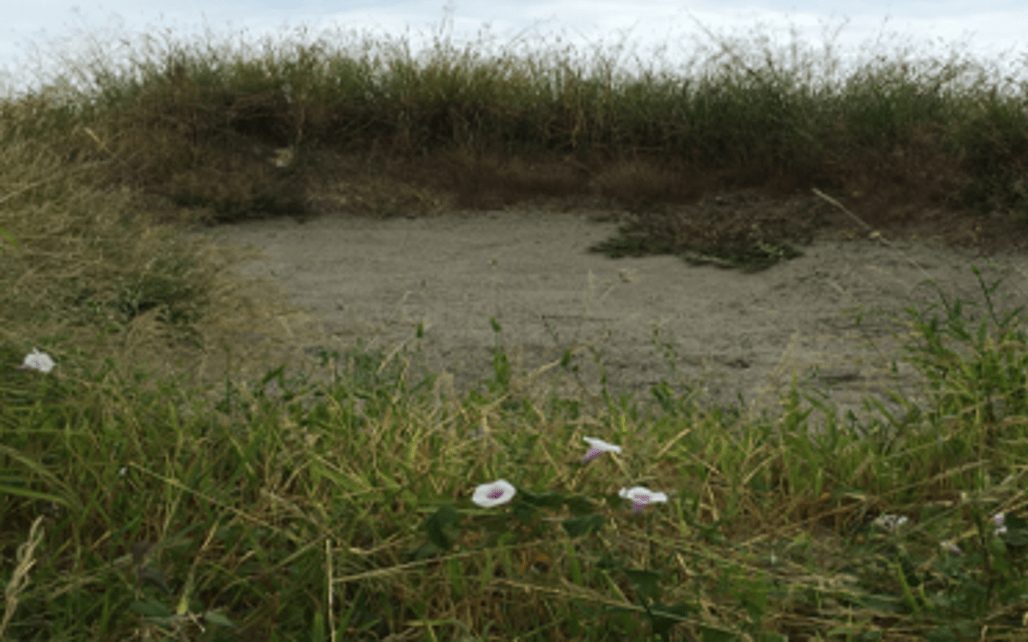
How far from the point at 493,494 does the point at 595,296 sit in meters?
4.10

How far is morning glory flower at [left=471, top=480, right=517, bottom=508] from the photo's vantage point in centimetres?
121

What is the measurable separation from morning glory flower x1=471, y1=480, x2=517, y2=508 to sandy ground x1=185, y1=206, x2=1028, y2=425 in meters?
1.34

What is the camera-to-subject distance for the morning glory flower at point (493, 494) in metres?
1.21

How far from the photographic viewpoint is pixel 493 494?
1.28 metres

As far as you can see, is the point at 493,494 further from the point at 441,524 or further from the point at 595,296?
the point at 595,296

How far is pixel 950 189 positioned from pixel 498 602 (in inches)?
244

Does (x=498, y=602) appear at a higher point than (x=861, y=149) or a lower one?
lower

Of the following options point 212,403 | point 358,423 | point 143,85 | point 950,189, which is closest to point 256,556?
point 358,423

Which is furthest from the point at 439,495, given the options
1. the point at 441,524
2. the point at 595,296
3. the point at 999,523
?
the point at 595,296

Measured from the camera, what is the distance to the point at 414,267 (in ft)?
20.2

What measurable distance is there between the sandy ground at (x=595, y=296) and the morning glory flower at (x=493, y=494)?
1335 millimetres

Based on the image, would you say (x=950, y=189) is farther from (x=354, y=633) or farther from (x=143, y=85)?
(x=143, y=85)

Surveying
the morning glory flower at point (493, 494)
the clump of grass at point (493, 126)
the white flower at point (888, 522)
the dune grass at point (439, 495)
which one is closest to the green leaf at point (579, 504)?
the dune grass at point (439, 495)

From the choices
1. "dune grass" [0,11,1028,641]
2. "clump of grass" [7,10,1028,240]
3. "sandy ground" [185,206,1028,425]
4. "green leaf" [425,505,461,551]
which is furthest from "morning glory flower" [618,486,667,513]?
"clump of grass" [7,10,1028,240]
